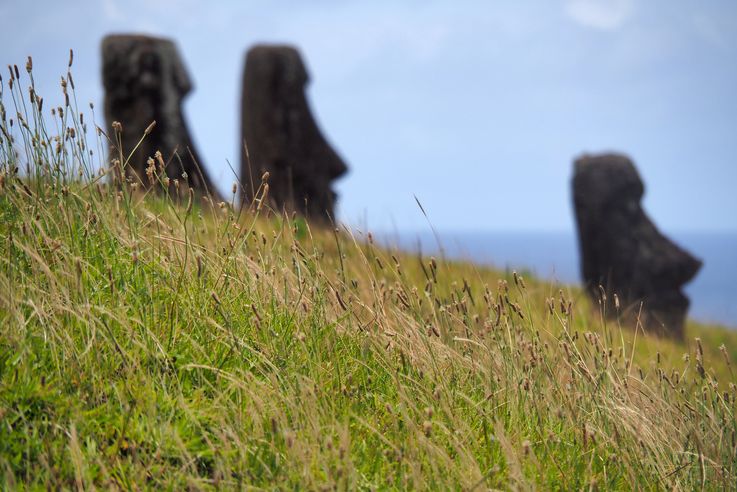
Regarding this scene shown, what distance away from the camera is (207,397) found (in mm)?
3057

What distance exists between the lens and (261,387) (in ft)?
9.84

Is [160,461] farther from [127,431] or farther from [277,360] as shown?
[277,360]

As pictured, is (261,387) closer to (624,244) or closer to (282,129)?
(282,129)

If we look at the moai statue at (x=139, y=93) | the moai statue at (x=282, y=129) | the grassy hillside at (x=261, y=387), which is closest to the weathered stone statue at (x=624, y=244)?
the moai statue at (x=282, y=129)

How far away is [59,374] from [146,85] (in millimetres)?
8568

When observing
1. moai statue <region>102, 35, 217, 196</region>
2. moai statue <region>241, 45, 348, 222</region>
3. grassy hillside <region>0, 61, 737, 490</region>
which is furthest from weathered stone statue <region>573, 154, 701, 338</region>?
grassy hillside <region>0, 61, 737, 490</region>

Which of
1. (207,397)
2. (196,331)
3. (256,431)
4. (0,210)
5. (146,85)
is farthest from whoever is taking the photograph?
(146,85)

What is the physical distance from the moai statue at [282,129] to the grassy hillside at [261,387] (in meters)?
7.81

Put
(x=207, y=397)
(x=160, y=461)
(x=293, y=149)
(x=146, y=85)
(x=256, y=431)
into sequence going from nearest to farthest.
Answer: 1. (x=160, y=461)
2. (x=256, y=431)
3. (x=207, y=397)
4. (x=146, y=85)
5. (x=293, y=149)

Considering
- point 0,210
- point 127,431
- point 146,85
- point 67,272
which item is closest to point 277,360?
point 127,431

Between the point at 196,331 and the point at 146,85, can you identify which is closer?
the point at 196,331

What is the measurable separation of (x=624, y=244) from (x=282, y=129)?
18.4 ft

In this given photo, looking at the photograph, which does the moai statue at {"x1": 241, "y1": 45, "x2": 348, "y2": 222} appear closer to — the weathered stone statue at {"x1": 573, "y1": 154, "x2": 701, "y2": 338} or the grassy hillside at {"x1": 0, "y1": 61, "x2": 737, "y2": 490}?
the weathered stone statue at {"x1": 573, "y1": 154, "x2": 701, "y2": 338}

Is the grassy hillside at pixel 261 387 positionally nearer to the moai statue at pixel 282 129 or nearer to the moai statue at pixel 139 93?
the moai statue at pixel 139 93
